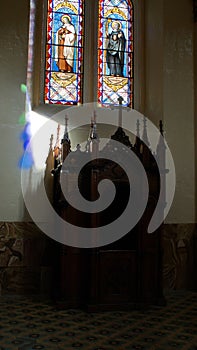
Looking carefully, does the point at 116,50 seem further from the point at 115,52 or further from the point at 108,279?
the point at 108,279

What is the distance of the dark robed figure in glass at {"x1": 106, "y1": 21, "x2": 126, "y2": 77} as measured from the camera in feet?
27.5

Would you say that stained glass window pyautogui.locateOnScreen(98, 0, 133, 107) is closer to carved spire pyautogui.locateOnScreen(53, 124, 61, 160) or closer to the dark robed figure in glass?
the dark robed figure in glass

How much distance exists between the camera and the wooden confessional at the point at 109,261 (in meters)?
6.02

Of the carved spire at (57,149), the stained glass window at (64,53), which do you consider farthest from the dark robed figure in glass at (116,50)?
the carved spire at (57,149)

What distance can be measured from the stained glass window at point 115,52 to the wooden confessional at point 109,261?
6.89ft

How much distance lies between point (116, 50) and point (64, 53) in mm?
1092

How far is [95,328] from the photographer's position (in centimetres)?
502

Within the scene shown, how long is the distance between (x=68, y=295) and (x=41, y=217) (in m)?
1.61

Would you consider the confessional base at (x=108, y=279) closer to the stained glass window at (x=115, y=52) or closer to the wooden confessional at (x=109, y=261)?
the wooden confessional at (x=109, y=261)

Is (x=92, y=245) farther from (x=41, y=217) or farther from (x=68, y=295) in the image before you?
(x=41, y=217)

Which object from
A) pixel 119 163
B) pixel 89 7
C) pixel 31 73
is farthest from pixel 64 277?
pixel 89 7

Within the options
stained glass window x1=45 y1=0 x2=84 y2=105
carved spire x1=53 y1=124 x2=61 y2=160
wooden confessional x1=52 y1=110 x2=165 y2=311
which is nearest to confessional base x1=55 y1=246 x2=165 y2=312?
wooden confessional x1=52 y1=110 x2=165 y2=311

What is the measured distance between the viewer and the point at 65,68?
812 centimetres

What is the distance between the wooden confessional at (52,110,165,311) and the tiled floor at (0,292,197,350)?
25cm
